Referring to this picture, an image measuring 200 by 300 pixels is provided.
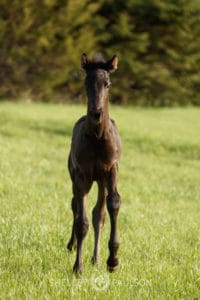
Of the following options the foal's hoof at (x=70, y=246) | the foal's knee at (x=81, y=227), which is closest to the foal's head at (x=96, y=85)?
the foal's knee at (x=81, y=227)

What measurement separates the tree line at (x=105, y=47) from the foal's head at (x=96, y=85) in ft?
98.7

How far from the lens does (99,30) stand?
41.7 metres

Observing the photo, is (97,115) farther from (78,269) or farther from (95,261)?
(95,261)

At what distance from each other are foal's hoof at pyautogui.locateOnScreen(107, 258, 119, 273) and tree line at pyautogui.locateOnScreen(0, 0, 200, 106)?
30.0 m

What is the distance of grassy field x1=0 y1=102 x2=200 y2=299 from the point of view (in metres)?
5.60

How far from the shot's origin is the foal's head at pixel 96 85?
5277 mm

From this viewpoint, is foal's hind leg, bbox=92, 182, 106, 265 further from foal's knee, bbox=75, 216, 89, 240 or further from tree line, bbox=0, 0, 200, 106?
tree line, bbox=0, 0, 200, 106

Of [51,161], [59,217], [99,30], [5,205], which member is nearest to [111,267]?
[59,217]

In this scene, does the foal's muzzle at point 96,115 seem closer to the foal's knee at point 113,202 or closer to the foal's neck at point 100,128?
the foal's neck at point 100,128

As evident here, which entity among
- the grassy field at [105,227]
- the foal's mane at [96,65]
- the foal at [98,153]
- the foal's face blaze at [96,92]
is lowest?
the grassy field at [105,227]

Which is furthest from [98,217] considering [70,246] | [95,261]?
[70,246]

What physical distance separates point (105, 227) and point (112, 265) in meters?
2.90

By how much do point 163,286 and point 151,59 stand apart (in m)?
38.6

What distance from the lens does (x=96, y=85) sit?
5.36 metres
